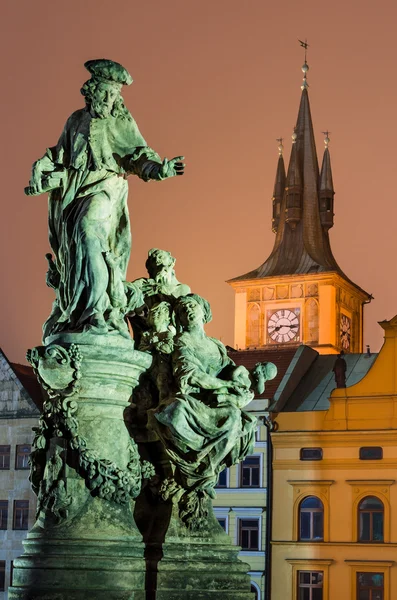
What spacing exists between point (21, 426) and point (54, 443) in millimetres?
41158

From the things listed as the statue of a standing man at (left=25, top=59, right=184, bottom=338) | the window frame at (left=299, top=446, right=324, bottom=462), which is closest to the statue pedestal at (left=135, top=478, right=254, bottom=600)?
the statue of a standing man at (left=25, top=59, right=184, bottom=338)

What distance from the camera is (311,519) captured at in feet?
152

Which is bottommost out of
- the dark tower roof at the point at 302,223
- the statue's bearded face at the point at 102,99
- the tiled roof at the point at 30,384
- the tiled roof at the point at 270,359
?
the statue's bearded face at the point at 102,99

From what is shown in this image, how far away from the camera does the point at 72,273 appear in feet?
31.8

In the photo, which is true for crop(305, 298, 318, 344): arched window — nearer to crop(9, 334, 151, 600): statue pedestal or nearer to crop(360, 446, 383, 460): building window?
crop(360, 446, 383, 460): building window

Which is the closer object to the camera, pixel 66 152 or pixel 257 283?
pixel 66 152

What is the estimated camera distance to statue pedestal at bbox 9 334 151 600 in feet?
29.1

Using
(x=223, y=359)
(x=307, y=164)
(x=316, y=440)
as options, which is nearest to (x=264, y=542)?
(x=316, y=440)

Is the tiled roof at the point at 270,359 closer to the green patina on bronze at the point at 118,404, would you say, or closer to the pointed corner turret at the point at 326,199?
the pointed corner turret at the point at 326,199

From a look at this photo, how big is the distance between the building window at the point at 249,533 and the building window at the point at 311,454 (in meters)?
2.91

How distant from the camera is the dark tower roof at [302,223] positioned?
8988cm

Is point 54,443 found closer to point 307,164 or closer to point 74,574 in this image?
point 74,574

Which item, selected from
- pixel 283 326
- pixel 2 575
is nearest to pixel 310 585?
pixel 2 575

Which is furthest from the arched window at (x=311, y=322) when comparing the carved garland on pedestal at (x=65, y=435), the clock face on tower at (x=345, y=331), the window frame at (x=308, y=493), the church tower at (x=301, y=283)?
the carved garland on pedestal at (x=65, y=435)
